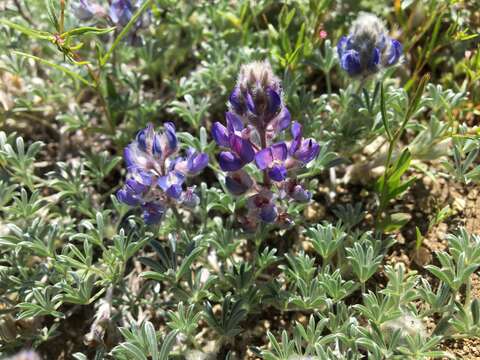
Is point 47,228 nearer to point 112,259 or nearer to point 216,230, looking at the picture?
point 112,259

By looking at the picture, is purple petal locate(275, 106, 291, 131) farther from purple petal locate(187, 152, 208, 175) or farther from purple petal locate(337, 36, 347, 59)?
purple petal locate(337, 36, 347, 59)

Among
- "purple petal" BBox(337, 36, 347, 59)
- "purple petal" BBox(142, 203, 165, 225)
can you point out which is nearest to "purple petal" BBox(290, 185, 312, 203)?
"purple petal" BBox(142, 203, 165, 225)

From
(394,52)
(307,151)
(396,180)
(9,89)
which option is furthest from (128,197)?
(9,89)

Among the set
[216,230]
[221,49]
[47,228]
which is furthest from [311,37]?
[47,228]

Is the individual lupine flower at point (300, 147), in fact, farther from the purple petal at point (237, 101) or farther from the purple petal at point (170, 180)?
the purple petal at point (170, 180)

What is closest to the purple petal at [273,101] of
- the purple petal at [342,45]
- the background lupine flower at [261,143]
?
the background lupine flower at [261,143]

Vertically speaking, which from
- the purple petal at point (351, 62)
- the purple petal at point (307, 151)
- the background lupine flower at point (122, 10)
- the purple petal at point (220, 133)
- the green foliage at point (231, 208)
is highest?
the background lupine flower at point (122, 10)
